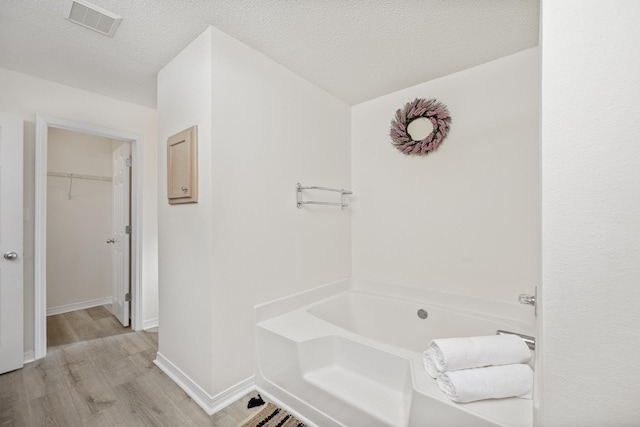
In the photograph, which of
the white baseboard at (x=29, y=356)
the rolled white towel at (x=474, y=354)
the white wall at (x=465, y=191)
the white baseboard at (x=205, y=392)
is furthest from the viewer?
the white baseboard at (x=29, y=356)

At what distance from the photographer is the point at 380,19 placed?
156 centimetres

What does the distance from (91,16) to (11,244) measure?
173 centimetres

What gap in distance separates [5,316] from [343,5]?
10.1 ft

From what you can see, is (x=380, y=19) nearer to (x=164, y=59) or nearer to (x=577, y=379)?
(x=164, y=59)

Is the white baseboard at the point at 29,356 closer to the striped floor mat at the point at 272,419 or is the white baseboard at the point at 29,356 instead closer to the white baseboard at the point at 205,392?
the white baseboard at the point at 205,392

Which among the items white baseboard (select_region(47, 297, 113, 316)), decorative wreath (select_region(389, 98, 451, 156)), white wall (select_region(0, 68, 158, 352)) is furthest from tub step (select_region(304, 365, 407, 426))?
white baseboard (select_region(47, 297, 113, 316))

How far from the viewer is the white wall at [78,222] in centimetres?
323

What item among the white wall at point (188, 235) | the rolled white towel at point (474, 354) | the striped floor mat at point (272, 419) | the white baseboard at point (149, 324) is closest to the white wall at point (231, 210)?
the white wall at point (188, 235)

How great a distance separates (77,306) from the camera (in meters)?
3.34

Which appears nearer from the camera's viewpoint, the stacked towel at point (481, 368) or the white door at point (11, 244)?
the stacked towel at point (481, 368)

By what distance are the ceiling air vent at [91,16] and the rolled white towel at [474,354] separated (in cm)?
240

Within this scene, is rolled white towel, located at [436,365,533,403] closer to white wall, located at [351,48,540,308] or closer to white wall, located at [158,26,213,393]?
white wall, located at [351,48,540,308]

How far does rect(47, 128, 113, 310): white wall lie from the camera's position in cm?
323

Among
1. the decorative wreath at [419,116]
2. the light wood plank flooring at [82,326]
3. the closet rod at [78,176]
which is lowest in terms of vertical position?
the light wood plank flooring at [82,326]
